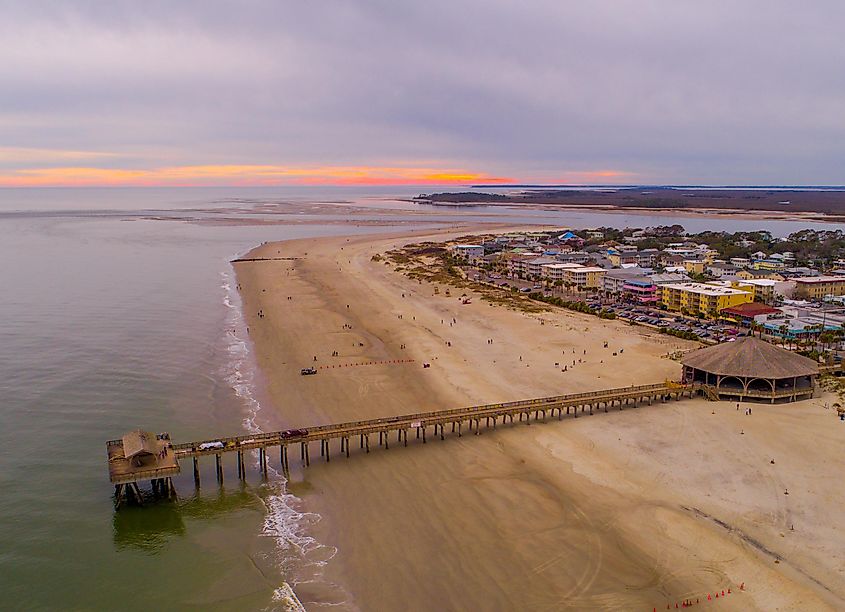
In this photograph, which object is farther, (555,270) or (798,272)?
(555,270)

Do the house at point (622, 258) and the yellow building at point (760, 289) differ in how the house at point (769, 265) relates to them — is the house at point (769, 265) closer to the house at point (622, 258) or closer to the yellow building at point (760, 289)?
the house at point (622, 258)

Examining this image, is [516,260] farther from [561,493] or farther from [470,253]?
[561,493]

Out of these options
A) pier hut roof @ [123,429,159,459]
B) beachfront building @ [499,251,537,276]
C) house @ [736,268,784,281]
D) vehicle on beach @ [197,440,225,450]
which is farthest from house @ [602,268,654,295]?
pier hut roof @ [123,429,159,459]

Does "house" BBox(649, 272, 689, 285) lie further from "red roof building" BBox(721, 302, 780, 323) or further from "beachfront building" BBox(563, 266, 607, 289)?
"red roof building" BBox(721, 302, 780, 323)

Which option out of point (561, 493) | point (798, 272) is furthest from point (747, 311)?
point (561, 493)

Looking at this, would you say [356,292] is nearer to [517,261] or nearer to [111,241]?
[517,261]

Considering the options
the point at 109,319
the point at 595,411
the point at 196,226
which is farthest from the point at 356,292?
the point at 196,226

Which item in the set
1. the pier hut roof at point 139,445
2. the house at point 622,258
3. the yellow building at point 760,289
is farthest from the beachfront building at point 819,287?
the pier hut roof at point 139,445
